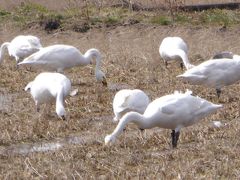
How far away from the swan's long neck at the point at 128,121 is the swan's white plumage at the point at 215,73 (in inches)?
102

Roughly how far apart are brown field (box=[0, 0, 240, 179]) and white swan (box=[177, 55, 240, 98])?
23 centimetres

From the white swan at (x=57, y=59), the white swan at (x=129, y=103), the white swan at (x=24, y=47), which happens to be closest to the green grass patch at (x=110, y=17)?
the white swan at (x=24, y=47)

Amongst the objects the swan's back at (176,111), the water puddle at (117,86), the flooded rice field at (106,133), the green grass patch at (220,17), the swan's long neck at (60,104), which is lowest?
the water puddle at (117,86)

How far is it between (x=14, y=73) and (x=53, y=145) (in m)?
5.49

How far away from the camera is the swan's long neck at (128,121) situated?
25.1 ft

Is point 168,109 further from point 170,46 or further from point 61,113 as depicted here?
point 170,46

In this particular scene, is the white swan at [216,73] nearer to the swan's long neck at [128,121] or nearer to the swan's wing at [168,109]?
the swan's wing at [168,109]

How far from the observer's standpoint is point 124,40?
56.9ft

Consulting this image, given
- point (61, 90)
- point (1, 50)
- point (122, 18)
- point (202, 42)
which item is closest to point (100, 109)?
point (61, 90)

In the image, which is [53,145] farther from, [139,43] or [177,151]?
[139,43]

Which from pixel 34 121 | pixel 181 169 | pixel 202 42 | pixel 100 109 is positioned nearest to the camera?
pixel 181 169

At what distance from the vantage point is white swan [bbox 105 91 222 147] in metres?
7.77

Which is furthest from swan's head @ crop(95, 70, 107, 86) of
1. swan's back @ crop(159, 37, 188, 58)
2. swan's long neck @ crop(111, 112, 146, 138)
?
swan's long neck @ crop(111, 112, 146, 138)

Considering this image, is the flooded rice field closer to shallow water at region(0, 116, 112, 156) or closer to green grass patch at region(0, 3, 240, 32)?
shallow water at region(0, 116, 112, 156)
